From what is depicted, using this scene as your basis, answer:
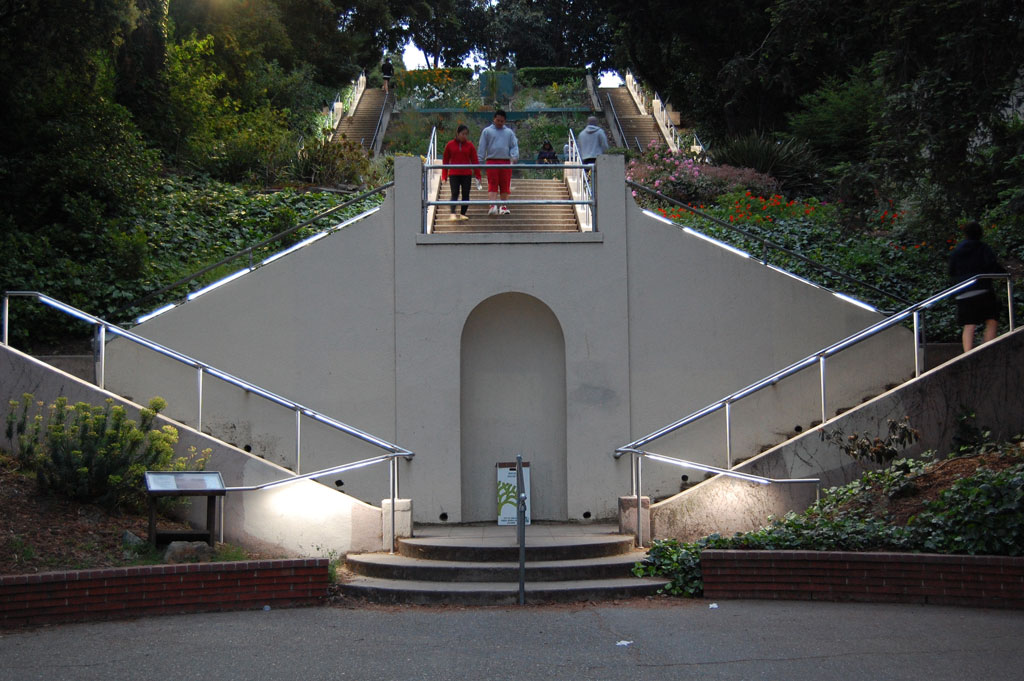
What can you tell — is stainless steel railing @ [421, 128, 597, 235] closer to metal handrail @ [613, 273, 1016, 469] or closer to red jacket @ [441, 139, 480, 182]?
red jacket @ [441, 139, 480, 182]

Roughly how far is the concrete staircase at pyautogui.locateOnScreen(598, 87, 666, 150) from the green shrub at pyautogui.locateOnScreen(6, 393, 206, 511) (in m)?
21.3

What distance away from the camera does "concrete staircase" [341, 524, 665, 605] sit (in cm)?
935

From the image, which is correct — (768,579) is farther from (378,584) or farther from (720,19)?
(720,19)

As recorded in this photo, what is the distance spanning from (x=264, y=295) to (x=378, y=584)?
4.65m

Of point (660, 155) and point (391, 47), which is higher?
point (391, 47)

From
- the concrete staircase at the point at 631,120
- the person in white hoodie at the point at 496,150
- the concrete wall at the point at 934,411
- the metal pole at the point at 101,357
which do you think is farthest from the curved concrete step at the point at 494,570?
the concrete staircase at the point at 631,120

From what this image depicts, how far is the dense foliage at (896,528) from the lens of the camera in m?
8.97

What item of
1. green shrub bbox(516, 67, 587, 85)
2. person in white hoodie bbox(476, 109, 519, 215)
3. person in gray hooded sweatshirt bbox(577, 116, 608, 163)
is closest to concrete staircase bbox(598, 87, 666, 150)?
green shrub bbox(516, 67, 587, 85)

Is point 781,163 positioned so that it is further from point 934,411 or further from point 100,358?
point 100,358

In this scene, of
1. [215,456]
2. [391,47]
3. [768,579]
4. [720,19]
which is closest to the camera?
[768,579]

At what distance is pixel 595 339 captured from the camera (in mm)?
12836

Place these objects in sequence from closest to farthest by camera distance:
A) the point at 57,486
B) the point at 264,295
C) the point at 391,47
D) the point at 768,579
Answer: the point at 768,579 < the point at 57,486 < the point at 264,295 < the point at 391,47

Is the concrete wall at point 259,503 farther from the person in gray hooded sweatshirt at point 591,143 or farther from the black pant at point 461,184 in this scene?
the person in gray hooded sweatshirt at point 591,143

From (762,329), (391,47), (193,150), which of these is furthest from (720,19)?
(391,47)
